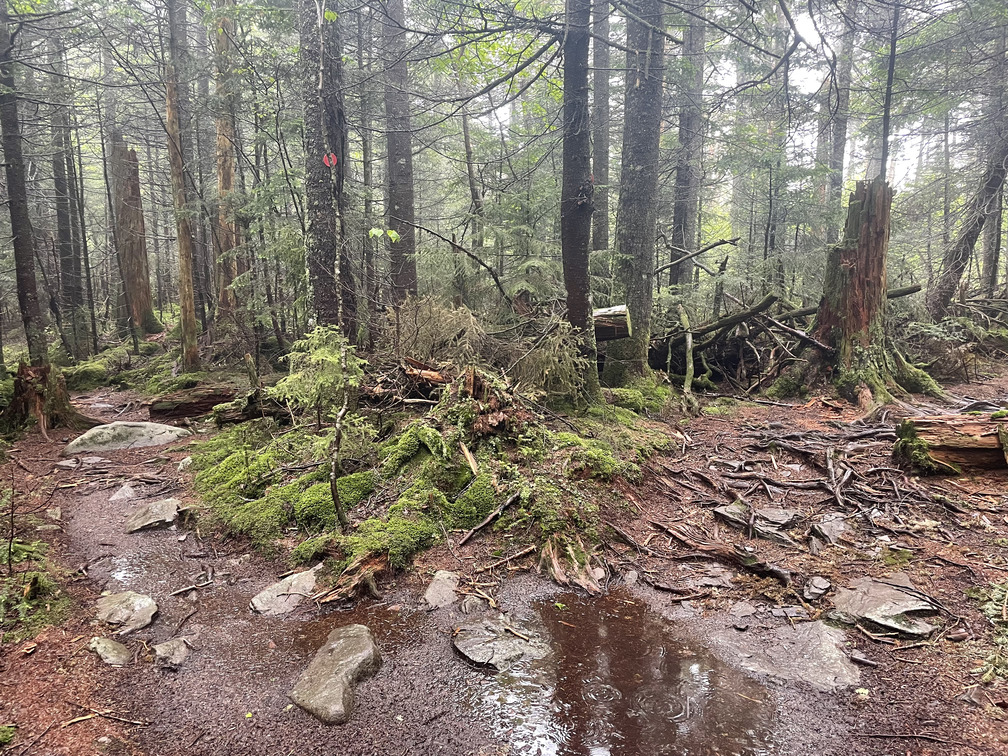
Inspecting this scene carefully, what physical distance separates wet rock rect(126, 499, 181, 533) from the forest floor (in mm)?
110

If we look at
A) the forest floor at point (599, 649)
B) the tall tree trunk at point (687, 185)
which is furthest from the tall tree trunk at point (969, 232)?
the forest floor at point (599, 649)

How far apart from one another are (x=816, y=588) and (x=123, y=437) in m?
8.47

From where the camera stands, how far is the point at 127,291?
52.2 ft

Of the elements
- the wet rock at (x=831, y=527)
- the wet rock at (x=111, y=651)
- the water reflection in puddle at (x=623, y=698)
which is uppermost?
the wet rock at (x=831, y=527)

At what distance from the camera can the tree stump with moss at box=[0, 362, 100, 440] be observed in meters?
7.43

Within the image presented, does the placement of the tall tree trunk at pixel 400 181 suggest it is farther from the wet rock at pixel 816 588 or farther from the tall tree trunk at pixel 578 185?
the wet rock at pixel 816 588

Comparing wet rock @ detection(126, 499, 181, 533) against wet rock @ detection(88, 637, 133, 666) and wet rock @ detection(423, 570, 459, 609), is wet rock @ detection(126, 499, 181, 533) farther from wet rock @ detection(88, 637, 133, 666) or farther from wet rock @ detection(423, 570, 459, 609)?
wet rock @ detection(423, 570, 459, 609)

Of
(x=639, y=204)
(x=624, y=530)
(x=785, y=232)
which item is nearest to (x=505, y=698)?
(x=624, y=530)

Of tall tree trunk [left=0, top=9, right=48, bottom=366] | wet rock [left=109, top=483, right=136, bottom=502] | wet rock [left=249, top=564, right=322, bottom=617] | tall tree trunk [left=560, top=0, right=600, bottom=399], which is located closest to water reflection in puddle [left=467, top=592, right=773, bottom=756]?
wet rock [left=249, top=564, right=322, bottom=617]

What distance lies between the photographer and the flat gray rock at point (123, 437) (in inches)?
279

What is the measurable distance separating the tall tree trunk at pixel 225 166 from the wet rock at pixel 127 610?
7.35 metres

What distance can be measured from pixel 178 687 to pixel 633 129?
917cm

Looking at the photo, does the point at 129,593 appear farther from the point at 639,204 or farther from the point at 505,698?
the point at 639,204

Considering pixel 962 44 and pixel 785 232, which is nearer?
pixel 962 44
